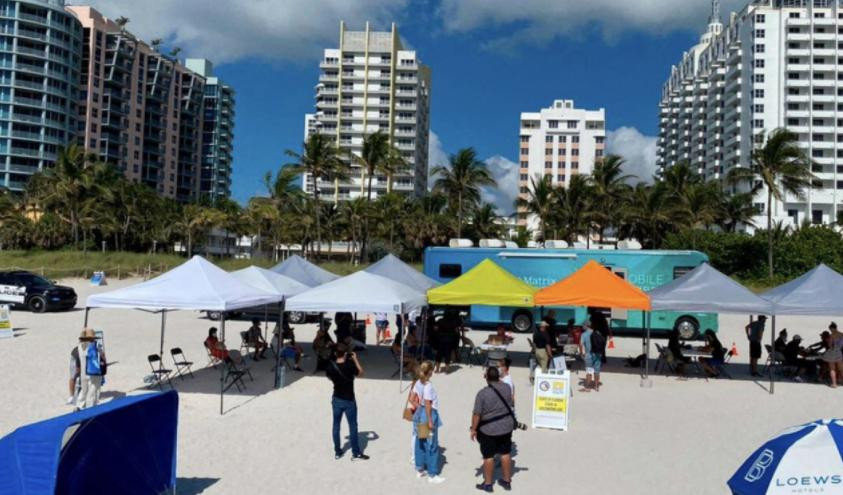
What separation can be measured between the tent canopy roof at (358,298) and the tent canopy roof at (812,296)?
8283 mm

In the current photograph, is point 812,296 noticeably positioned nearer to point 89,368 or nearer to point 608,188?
point 89,368

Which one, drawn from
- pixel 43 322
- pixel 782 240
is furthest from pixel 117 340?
pixel 782 240

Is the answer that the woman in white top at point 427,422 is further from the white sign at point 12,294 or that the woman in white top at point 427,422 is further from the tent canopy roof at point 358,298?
the white sign at point 12,294

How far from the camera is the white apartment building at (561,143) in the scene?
117 m

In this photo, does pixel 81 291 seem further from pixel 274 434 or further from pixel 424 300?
pixel 274 434

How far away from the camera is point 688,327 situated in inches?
937

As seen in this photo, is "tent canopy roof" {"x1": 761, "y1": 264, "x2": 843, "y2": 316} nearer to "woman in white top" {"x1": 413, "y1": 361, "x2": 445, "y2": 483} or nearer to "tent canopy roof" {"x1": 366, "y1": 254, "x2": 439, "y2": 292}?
"tent canopy roof" {"x1": 366, "y1": 254, "x2": 439, "y2": 292}

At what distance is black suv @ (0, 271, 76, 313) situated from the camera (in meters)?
27.4

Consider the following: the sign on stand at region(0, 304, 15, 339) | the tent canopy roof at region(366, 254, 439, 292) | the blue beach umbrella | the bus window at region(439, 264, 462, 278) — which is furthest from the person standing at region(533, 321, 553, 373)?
the sign on stand at region(0, 304, 15, 339)

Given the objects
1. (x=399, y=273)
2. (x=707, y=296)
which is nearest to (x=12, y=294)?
(x=399, y=273)

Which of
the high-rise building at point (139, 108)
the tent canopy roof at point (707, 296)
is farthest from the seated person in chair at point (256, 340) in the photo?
the high-rise building at point (139, 108)

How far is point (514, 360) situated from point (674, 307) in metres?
5.28

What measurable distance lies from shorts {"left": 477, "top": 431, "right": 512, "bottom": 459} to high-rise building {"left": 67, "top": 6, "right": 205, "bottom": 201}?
334ft

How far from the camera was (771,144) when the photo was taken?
138 ft
